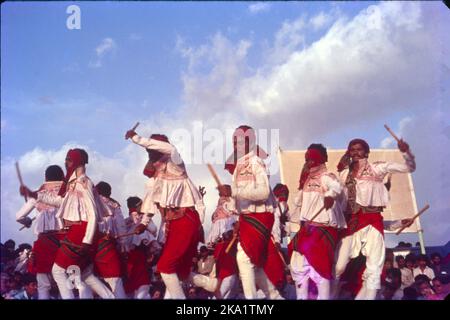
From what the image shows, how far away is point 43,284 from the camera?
7.33m

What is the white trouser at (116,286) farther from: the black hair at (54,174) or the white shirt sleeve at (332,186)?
the white shirt sleeve at (332,186)

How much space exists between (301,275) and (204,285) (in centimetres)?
97

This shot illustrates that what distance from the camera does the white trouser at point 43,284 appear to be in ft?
23.9

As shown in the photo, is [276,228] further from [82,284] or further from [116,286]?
[82,284]

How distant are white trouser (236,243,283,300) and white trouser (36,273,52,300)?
2246 mm

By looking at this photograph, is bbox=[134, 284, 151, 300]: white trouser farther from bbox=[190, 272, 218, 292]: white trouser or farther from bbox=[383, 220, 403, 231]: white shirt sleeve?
bbox=[383, 220, 403, 231]: white shirt sleeve

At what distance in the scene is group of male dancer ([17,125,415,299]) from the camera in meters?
6.55

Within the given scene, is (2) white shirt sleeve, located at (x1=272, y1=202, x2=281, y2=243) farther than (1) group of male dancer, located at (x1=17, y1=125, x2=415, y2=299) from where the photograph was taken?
Yes

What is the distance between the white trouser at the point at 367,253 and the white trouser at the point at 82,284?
7.73 feet

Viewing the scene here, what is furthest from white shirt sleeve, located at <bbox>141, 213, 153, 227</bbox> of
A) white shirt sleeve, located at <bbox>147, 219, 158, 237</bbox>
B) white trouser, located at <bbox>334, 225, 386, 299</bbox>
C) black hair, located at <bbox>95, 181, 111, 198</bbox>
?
white trouser, located at <bbox>334, 225, 386, 299</bbox>

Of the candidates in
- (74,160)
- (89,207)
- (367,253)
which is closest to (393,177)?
(367,253)

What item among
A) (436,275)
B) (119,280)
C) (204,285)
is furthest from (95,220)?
(436,275)

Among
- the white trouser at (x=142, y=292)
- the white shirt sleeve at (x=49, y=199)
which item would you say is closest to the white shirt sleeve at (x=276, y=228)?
the white trouser at (x=142, y=292)

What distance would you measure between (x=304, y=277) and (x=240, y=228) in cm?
81
